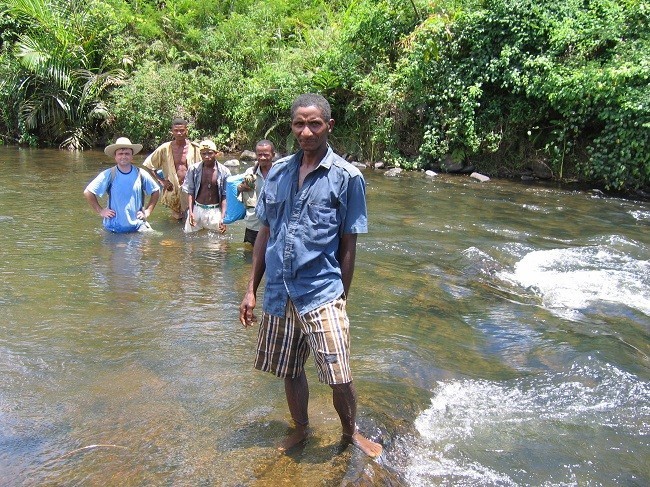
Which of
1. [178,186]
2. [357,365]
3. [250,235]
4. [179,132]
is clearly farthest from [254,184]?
[357,365]

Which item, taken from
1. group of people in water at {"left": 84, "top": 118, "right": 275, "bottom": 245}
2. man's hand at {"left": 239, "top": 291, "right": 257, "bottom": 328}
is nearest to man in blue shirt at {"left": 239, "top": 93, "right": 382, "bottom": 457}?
man's hand at {"left": 239, "top": 291, "right": 257, "bottom": 328}

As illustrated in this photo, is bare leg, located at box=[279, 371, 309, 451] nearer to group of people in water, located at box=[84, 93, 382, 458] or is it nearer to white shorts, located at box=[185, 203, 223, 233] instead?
group of people in water, located at box=[84, 93, 382, 458]

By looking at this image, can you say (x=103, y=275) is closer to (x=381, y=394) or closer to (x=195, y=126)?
(x=381, y=394)

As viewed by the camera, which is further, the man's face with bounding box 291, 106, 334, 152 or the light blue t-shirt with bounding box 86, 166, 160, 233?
the light blue t-shirt with bounding box 86, 166, 160, 233

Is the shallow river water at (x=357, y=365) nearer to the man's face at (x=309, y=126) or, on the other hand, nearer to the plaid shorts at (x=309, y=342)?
the plaid shorts at (x=309, y=342)

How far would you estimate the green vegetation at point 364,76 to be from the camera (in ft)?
41.2

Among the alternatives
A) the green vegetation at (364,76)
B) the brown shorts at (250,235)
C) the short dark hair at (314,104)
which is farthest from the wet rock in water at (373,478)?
the green vegetation at (364,76)

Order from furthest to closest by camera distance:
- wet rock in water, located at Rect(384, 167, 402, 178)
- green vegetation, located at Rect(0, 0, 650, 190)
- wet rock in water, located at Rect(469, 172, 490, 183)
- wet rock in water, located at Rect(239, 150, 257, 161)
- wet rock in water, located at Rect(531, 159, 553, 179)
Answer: wet rock in water, located at Rect(239, 150, 257, 161) < wet rock in water, located at Rect(384, 167, 402, 178) < wet rock in water, located at Rect(531, 159, 553, 179) < wet rock in water, located at Rect(469, 172, 490, 183) < green vegetation, located at Rect(0, 0, 650, 190)

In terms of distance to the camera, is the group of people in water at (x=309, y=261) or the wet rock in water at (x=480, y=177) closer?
the group of people in water at (x=309, y=261)

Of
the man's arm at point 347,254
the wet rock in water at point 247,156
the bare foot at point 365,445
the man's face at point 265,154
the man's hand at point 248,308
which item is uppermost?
the man's face at point 265,154

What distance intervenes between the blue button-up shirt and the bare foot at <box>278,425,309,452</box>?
824mm

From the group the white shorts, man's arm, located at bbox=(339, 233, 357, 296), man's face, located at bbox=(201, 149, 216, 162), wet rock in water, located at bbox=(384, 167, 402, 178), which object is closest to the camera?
man's arm, located at bbox=(339, 233, 357, 296)

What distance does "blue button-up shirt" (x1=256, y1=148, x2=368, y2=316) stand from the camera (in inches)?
122

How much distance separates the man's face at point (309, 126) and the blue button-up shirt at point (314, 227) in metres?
0.10
